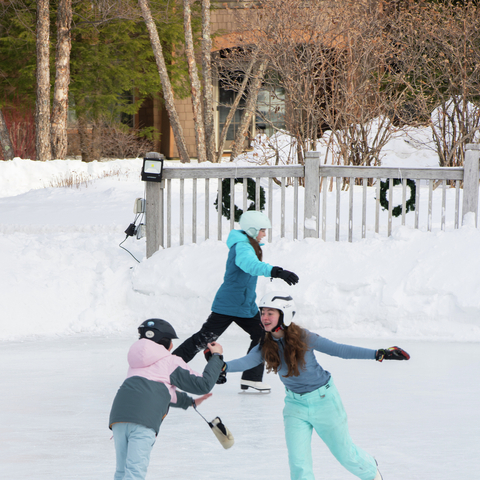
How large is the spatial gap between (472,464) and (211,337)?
2.21 metres

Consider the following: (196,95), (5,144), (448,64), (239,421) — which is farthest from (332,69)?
(5,144)

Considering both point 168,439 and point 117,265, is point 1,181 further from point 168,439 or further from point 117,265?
point 168,439

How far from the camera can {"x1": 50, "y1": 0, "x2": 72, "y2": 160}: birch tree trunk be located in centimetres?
1916

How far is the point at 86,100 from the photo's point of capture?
903 inches

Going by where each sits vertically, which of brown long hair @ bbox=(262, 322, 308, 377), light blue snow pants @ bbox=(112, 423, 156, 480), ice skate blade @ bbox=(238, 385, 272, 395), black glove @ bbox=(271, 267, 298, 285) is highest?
black glove @ bbox=(271, 267, 298, 285)

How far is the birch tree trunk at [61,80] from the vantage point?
62.8ft

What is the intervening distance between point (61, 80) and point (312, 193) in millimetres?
13270

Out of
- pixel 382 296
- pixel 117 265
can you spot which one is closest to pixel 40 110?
pixel 117 265

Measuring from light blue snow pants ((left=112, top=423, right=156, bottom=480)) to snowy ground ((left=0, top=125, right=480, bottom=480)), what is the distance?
747mm

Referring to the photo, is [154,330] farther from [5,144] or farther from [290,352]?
[5,144]

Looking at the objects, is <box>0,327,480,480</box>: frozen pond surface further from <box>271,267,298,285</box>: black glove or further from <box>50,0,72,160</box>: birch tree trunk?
<box>50,0,72,160</box>: birch tree trunk

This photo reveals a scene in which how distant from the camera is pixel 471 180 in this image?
7.94 metres

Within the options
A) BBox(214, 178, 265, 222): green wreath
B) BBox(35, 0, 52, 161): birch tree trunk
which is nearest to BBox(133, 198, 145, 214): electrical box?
BBox(214, 178, 265, 222): green wreath

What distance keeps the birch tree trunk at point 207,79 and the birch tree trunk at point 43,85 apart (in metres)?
4.38
